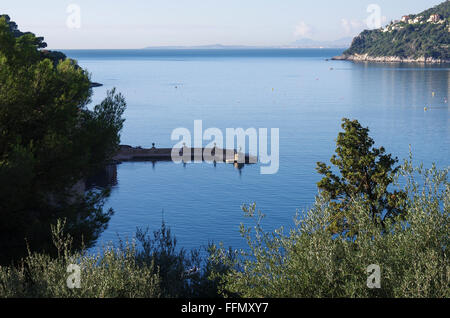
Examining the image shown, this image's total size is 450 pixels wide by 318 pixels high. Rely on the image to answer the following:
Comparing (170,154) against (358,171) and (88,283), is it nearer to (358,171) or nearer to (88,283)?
(358,171)

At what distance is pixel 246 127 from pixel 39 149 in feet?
261

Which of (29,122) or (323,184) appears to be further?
(323,184)

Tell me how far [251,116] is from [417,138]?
114 feet

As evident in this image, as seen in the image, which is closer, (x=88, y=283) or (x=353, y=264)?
(x=88, y=283)

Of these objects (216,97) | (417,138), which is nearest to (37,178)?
(417,138)

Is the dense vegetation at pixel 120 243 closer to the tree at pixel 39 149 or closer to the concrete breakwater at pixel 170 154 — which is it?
the tree at pixel 39 149

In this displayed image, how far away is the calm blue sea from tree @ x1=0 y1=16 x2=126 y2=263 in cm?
2471

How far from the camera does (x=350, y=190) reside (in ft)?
102

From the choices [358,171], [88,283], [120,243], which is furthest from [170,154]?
[88,283]

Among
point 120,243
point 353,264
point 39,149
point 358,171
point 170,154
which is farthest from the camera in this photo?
point 170,154

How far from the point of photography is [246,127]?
3866 inches

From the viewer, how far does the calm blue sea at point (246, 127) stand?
5369 centimetres

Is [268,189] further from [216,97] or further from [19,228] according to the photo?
[216,97]
